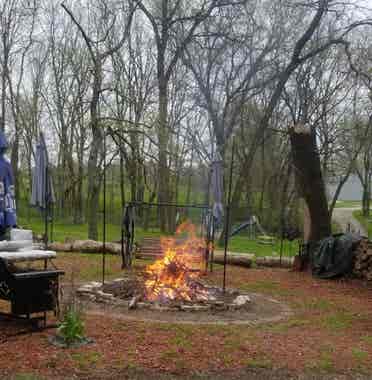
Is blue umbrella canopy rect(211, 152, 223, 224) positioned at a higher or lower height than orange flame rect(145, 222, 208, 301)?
higher

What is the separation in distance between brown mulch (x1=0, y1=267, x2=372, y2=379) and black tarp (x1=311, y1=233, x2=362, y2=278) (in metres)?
4.28

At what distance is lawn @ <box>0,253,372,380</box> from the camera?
4254 millimetres

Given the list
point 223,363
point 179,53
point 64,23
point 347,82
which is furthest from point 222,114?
point 223,363

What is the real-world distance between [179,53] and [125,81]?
6.49 m

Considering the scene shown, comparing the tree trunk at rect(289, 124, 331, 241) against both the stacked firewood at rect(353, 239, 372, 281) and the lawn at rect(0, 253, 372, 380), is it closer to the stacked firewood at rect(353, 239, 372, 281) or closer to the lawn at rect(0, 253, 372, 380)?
the stacked firewood at rect(353, 239, 372, 281)

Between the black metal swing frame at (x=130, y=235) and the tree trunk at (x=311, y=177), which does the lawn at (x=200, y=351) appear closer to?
the black metal swing frame at (x=130, y=235)

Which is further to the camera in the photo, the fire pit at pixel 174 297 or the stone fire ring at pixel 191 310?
the fire pit at pixel 174 297

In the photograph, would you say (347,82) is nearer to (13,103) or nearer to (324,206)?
(324,206)

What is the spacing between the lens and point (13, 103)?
89.0ft

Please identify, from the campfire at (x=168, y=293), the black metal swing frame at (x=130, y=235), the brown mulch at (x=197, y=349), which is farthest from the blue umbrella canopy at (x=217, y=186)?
the brown mulch at (x=197, y=349)

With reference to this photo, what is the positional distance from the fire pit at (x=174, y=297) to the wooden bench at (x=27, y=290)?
55.4 inches

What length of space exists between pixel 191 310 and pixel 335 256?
17.9 feet

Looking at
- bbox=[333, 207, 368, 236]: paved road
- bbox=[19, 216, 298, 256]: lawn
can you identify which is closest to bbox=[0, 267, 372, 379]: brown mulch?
bbox=[19, 216, 298, 256]: lawn

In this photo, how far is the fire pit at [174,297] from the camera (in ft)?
22.5
